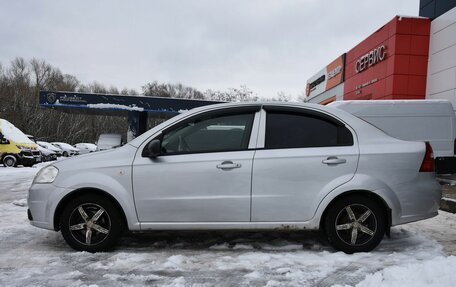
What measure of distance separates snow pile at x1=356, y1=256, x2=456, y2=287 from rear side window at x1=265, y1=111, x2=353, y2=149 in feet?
4.72

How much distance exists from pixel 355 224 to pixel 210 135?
191 cm

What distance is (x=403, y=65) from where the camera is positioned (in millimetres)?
18234

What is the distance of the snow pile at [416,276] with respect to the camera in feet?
11.5

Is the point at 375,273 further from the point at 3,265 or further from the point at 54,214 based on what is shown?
the point at 3,265

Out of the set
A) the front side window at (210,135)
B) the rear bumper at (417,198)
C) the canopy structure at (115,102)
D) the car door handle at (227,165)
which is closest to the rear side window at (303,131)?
the front side window at (210,135)

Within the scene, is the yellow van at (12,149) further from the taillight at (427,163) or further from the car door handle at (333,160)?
the taillight at (427,163)

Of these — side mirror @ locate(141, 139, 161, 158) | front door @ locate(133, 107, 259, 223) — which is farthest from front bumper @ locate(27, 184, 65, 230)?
side mirror @ locate(141, 139, 161, 158)

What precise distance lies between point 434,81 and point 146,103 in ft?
58.2

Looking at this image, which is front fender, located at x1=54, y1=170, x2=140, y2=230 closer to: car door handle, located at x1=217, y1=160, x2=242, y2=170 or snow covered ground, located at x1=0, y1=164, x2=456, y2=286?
snow covered ground, located at x1=0, y1=164, x2=456, y2=286

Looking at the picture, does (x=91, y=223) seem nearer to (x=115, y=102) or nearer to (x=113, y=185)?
(x=113, y=185)

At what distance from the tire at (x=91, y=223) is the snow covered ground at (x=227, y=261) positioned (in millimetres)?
132

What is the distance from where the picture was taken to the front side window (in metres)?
4.63

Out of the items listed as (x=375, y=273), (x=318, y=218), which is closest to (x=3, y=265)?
(x=318, y=218)

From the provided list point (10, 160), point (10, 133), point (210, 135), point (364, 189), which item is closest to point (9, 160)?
point (10, 160)
